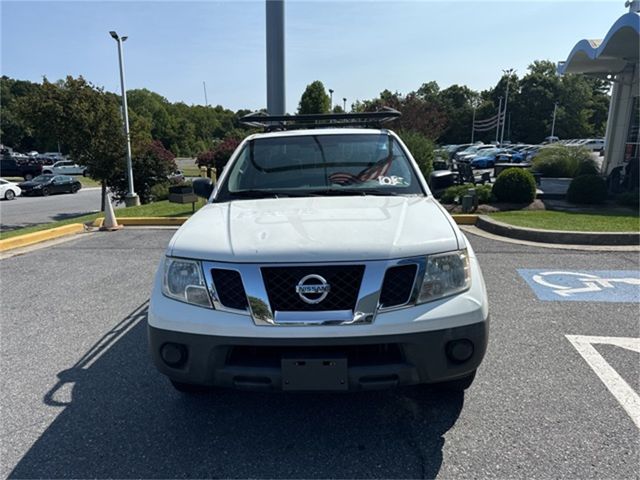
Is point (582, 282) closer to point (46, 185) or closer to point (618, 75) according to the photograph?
point (618, 75)

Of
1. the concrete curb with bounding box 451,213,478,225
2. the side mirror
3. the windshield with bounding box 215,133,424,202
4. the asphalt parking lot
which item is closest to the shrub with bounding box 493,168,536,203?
the concrete curb with bounding box 451,213,478,225

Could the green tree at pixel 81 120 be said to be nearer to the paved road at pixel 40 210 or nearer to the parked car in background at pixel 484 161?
the paved road at pixel 40 210

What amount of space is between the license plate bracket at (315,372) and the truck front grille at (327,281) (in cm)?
24

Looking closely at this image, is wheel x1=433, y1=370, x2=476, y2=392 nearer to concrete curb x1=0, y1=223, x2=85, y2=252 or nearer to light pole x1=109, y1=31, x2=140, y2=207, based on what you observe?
concrete curb x1=0, y1=223, x2=85, y2=252

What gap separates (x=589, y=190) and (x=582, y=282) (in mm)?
6602

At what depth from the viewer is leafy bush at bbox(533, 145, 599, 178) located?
1705 cm

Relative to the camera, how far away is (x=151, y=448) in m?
2.42

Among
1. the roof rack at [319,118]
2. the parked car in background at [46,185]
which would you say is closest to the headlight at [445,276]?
the roof rack at [319,118]

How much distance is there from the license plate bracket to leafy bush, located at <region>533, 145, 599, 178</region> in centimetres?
1762

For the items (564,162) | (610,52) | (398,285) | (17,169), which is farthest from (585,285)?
(17,169)

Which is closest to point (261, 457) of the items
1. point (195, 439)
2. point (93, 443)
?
point (195, 439)

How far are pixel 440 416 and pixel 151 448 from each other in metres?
1.68

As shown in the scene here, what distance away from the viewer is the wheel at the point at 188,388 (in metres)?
2.69

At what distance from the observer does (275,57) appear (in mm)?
9742
